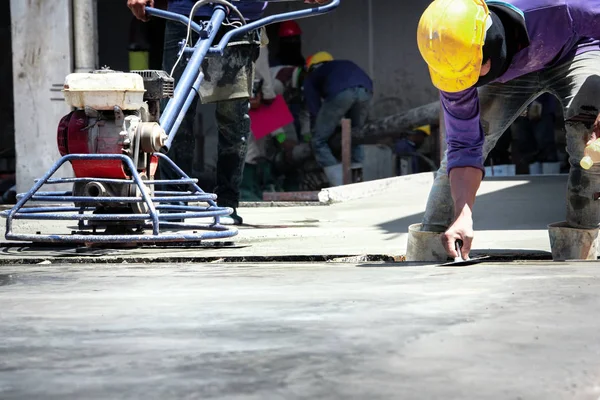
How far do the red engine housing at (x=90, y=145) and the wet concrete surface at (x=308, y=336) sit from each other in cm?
149

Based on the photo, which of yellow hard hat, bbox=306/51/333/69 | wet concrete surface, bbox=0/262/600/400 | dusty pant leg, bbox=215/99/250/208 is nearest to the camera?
wet concrete surface, bbox=0/262/600/400

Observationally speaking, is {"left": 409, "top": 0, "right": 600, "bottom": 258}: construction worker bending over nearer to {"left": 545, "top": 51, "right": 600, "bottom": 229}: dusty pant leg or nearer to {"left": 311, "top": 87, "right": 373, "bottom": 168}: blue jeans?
{"left": 545, "top": 51, "right": 600, "bottom": 229}: dusty pant leg

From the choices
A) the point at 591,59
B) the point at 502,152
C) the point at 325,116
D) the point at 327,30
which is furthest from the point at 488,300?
the point at 327,30

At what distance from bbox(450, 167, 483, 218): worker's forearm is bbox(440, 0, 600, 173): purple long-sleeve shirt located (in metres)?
0.02

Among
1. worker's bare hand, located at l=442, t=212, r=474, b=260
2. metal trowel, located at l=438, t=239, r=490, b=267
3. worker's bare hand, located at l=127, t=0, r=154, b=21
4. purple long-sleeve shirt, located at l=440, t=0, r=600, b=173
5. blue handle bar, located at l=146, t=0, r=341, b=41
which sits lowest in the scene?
metal trowel, located at l=438, t=239, r=490, b=267

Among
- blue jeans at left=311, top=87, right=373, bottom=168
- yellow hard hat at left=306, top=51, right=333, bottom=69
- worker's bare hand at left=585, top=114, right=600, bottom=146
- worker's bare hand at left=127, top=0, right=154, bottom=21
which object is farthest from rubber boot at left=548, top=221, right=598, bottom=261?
yellow hard hat at left=306, top=51, right=333, bottom=69

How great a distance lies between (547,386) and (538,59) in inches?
101

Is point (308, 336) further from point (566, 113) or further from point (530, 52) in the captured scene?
point (566, 113)

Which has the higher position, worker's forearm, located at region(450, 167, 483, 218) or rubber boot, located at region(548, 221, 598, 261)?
worker's forearm, located at region(450, 167, 483, 218)

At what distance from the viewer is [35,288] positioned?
3.46 metres

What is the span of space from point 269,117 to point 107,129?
21.2 ft

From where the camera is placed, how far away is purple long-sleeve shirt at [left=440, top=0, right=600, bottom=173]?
4211 millimetres

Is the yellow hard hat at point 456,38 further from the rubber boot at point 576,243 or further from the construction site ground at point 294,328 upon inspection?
the rubber boot at point 576,243

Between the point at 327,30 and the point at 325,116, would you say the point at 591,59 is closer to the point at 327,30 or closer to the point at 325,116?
the point at 325,116
